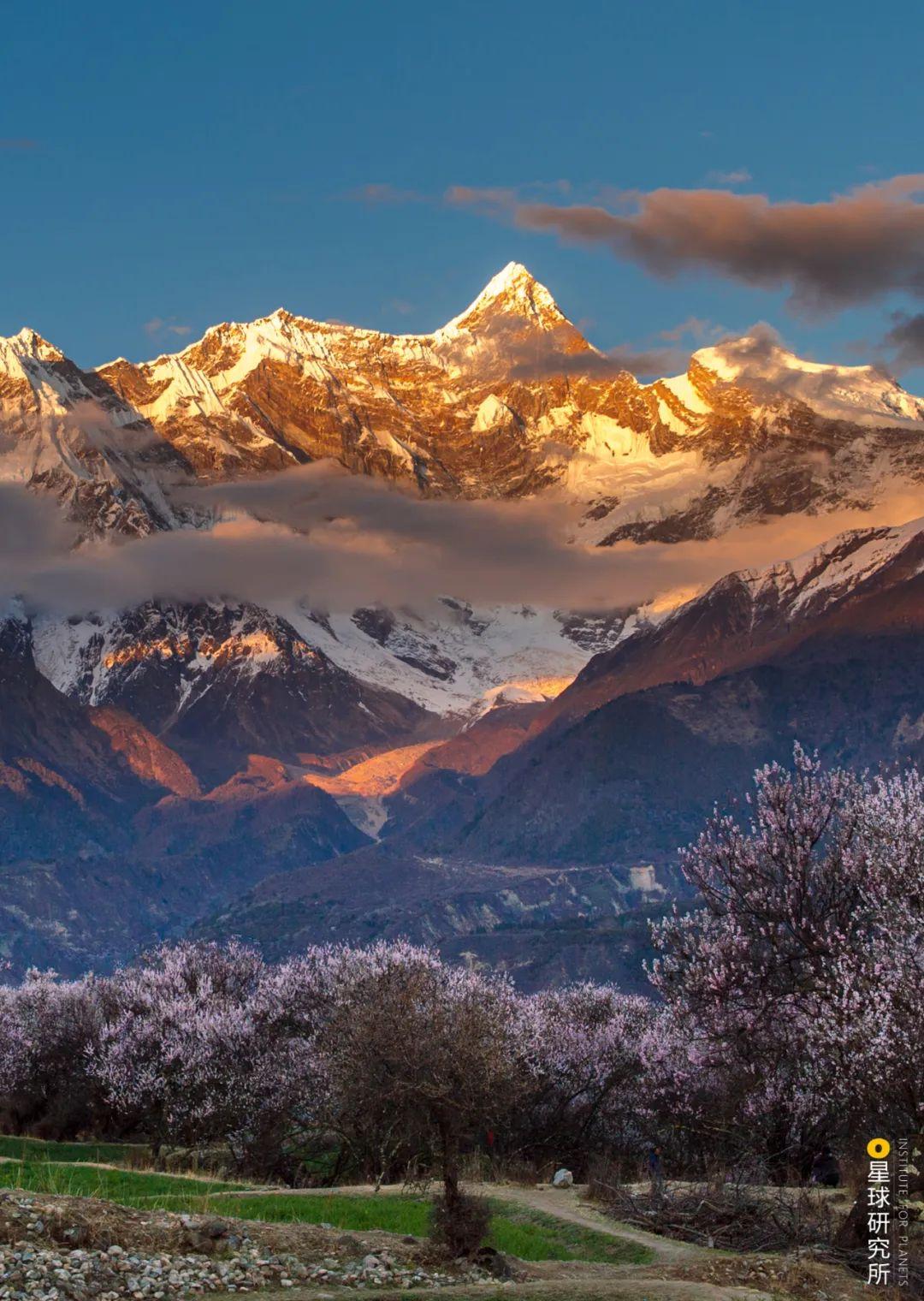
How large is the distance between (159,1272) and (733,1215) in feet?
61.3

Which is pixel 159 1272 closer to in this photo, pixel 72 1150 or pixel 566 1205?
pixel 566 1205

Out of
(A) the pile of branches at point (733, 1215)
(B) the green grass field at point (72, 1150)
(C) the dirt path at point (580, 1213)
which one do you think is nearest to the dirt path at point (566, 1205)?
(C) the dirt path at point (580, 1213)

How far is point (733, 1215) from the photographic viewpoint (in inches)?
1630

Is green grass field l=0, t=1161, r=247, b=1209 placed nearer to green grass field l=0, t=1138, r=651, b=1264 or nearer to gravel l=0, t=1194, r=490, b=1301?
green grass field l=0, t=1138, r=651, b=1264

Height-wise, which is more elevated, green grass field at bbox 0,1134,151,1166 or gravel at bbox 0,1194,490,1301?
gravel at bbox 0,1194,490,1301

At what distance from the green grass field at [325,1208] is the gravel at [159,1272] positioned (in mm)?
3678

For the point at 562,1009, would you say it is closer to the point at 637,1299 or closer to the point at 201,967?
the point at 201,967

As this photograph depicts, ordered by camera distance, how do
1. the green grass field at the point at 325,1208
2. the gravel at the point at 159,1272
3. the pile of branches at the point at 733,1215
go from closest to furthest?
the gravel at the point at 159,1272, the pile of branches at the point at 733,1215, the green grass field at the point at 325,1208

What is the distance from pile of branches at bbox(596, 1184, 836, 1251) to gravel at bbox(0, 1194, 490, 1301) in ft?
32.9

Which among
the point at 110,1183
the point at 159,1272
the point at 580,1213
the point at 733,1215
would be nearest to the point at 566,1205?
the point at 580,1213

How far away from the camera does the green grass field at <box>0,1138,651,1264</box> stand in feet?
128

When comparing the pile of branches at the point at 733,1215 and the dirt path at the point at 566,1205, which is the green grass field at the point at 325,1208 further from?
the pile of branches at the point at 733,1215

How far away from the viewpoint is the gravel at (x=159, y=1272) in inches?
1042


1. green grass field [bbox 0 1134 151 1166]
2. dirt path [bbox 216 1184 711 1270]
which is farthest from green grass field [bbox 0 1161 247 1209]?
green grass field [bbox 0 1134 151 1166]
